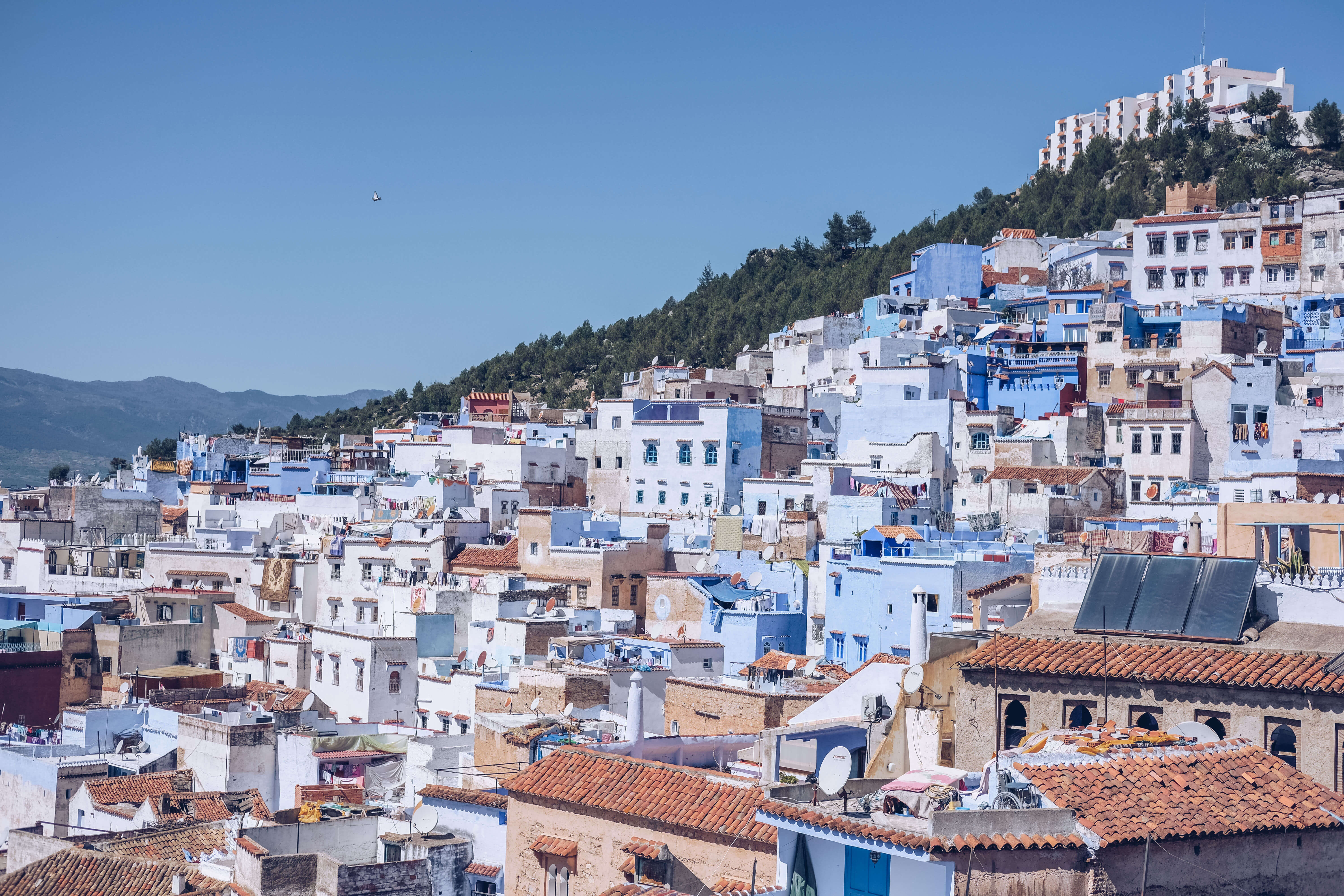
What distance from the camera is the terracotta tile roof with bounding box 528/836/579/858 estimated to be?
16266 mm

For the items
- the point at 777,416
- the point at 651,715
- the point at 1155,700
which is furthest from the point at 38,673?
the point at 1155,700

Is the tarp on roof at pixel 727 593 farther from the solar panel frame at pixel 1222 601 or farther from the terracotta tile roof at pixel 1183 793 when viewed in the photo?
the terracotta tile roof at pixel 1183 793

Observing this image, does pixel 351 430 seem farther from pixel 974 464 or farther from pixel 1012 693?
pixel 1012 693

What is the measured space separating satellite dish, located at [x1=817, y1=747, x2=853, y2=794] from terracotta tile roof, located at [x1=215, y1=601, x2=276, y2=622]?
28.7 metres

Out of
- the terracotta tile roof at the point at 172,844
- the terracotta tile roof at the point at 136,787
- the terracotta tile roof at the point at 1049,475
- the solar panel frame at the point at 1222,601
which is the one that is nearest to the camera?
the solar panel frame at the point at 1222,601

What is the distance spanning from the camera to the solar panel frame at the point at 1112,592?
56.1ft

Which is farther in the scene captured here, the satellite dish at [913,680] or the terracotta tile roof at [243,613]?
Result: the terracotta tile roof at [243,613]

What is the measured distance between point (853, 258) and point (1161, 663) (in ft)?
224

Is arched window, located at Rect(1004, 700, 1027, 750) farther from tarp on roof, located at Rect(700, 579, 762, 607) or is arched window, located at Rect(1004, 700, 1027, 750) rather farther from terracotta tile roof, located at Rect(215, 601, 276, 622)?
terracotta tile roof, located at Rect(215, 601, 276, 622)

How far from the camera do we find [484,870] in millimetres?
18109

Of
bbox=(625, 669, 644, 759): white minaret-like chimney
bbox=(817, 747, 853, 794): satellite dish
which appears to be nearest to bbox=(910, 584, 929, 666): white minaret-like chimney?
bbox=(625, 669, 644, 759): white minaret-like chimney

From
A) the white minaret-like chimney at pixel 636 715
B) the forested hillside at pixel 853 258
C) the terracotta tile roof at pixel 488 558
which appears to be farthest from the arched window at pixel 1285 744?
the forested hillside at pixel 853 258

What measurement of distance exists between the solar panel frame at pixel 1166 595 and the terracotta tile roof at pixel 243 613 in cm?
2672

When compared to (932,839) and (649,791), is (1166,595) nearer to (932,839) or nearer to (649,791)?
(649,791)
